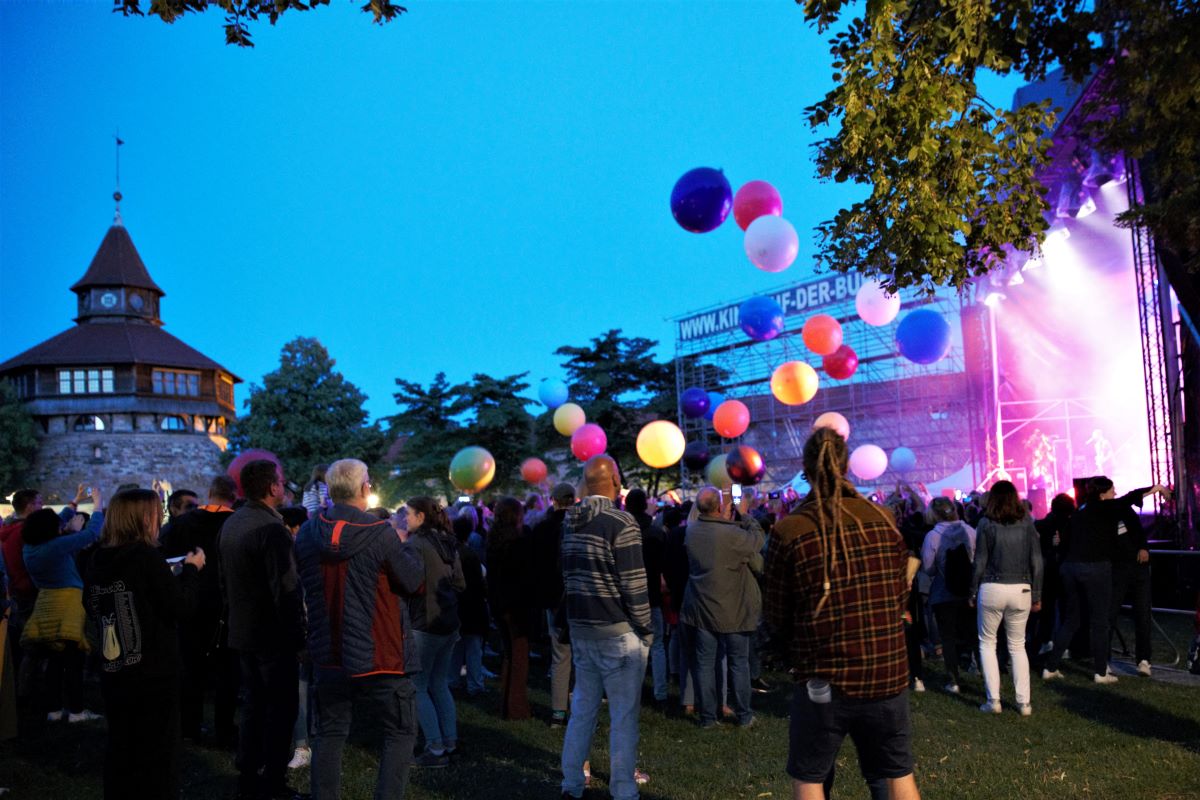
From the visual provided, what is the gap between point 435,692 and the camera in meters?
6.11

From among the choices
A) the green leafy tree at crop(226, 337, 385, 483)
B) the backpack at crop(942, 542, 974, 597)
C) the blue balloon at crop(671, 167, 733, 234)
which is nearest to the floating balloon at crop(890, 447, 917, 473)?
the blue balloon at crop(671, 167, 733, 234)

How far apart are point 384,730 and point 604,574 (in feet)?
4.58

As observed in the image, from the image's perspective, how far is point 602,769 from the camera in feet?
18.8

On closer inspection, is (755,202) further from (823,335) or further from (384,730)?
(384,730)

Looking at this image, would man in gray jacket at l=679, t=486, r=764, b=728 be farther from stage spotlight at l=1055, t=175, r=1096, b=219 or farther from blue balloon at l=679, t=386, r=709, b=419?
blue balloon at l=679, t=386, r=709, b=419

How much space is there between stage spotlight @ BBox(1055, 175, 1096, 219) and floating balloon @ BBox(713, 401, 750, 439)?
6.59 m

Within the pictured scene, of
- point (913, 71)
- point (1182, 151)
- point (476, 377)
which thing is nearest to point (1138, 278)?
point (1182, 151)

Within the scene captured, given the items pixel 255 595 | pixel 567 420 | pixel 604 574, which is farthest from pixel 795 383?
pixel 255 595

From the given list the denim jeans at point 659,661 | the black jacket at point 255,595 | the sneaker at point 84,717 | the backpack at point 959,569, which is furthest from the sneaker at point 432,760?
the backpack at point 959,569

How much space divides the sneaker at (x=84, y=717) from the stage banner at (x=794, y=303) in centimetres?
2644

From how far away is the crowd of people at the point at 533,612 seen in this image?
10.9 ft

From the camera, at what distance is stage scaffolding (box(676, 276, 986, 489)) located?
29.9 metres

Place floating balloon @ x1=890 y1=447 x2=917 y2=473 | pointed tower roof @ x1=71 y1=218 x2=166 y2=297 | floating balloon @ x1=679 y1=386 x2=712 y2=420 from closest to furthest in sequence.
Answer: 1. floating balloon @ x1=679 y1=386 x2=712 y2=420
2. floating balloon @ x1=890 y1=447 x2=917 y2=473
3. pointed tower roof @ x1=71 y1=218 x2=166 y2=297

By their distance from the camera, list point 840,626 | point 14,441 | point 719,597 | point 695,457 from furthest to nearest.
→ point 14,441
point 695,457
point 719,597
point 840,626
